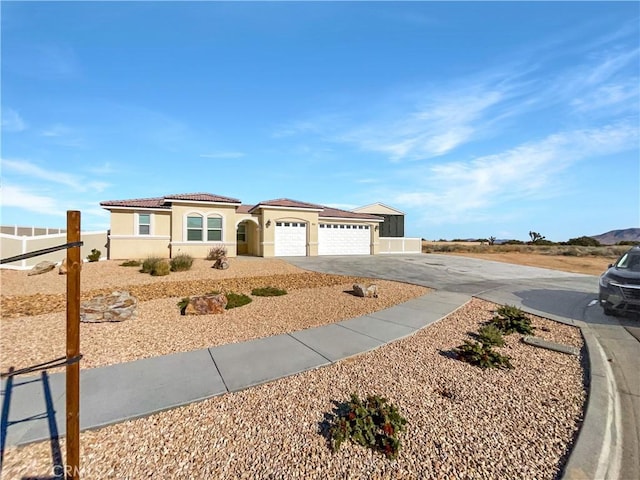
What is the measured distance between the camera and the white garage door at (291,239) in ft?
67.9

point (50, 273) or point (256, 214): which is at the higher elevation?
point (256, 214)

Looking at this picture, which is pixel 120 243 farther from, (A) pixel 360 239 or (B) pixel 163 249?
(A) pixel 360 239

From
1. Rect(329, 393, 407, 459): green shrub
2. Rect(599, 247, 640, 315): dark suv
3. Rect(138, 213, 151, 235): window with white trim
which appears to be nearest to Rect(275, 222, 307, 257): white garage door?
Rect(138, 213, 151, 235): window with white trim

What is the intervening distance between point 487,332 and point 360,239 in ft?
66.6

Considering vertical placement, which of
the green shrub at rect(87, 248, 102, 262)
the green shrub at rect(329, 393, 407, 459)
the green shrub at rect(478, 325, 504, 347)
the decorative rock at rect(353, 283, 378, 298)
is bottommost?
the green shrub at rect(329, 393, 407, 459)

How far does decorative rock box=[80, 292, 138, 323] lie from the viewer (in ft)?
18.8

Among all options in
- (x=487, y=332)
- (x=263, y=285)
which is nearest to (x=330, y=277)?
(x=263, y=285)

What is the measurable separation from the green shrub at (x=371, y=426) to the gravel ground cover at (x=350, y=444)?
83 millimetres

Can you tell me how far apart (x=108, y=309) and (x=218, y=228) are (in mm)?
13261

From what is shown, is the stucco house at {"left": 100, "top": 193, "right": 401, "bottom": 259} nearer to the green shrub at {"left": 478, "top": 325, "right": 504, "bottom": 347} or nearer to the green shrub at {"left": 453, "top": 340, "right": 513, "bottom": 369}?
the green shrub at {"left": 478, "top": 325, "right": 504, "bottom": 347}

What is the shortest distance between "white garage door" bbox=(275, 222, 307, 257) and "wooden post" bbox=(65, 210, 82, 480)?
18722 millimetres

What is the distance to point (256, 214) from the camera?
20953mm

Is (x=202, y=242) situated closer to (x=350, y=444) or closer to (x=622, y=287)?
(x=350, y=444)

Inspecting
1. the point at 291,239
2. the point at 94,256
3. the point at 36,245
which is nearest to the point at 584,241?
the point at 291,239
